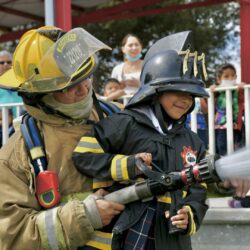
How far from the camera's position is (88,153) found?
2.61 metres

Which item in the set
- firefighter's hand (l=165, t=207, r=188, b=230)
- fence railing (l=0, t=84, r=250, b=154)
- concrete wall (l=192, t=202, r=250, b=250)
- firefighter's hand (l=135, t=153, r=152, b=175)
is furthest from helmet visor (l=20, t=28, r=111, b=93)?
fence railing (l=0, t=84, r=250, b=154)

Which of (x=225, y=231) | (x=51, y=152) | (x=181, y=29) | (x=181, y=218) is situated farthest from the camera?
(x=181, y=29)

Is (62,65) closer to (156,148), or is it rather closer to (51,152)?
(51,152)

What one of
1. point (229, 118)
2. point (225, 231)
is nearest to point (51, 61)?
point (225, 231)

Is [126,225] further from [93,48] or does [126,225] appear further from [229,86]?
[229,86]

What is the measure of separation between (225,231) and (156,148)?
2633 millimetres

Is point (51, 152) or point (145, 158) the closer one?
point (145, 158)

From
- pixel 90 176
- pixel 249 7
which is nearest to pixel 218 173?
pixel 90 176

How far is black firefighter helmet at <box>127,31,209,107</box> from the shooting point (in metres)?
2.69

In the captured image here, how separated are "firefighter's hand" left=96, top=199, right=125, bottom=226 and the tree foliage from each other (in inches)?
583

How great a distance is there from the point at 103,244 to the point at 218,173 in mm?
634

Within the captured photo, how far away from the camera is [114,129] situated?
2.66 metres

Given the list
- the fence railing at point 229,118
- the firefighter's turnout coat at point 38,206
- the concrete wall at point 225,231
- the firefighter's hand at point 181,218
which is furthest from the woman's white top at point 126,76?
the firefighter's hand at point 181,218

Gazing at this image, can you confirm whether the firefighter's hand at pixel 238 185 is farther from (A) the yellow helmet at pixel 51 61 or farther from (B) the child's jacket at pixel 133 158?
(A) the yellow helmet at pixel 51 61
